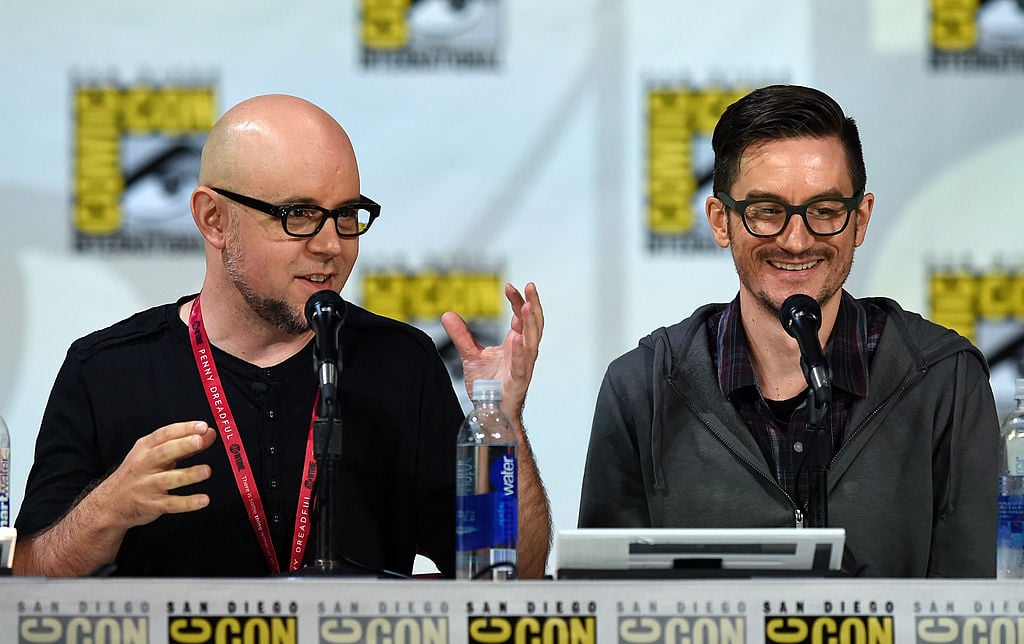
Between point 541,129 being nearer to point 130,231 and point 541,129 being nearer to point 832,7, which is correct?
point 832,7

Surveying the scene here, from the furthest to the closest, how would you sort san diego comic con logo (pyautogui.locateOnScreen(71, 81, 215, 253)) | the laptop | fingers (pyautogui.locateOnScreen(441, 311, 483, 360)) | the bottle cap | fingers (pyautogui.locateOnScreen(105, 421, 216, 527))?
san diego comic con logo (pyautogui.locateOnScreen(71, 81, 215, 253))
fingers (pyautogui.locateOnScreen(441, 311, 483, 360))
the bottle cap
fingers (pyautogui.locateOnScreen(105, 421, 216, 527))
the laptop

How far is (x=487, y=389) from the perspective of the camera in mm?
2145

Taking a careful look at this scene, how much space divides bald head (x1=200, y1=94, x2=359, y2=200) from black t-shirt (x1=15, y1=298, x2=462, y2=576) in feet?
1.11

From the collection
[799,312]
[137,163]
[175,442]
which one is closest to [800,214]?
[799,312]

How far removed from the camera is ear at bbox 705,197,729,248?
8.57 feet

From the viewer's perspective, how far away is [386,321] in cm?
275

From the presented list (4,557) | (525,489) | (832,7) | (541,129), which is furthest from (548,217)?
(4,557)

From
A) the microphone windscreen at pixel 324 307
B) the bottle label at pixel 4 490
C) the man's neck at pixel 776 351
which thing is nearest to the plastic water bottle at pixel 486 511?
the microphone windscreen at pixel 324 307

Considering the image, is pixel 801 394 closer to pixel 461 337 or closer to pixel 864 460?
pixel 864 460

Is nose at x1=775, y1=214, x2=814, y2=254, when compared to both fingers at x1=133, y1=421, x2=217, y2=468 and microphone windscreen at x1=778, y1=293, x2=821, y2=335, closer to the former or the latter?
microphone windscreen at x1=778, y1=293, x2=821, y2=335

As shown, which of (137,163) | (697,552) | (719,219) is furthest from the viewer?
(137,163)

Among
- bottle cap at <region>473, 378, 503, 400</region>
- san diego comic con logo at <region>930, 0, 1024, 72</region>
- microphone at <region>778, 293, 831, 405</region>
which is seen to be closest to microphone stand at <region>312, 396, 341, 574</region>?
bottle cap at <region>473, 378, 503, 400</region>

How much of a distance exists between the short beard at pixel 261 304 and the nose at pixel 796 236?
921mm

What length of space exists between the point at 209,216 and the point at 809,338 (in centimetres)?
122
